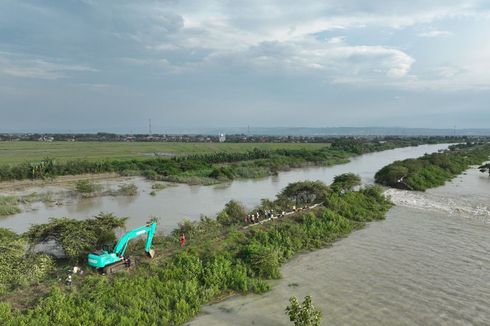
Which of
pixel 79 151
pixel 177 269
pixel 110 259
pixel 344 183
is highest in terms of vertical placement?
pixel 344 183

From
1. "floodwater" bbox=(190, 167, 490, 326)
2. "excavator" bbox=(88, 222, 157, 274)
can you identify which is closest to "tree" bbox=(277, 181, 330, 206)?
"floodwater" bbox=(190, 167, 490, 326)

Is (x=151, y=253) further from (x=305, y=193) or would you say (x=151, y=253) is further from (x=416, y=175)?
(x=416, y=175)

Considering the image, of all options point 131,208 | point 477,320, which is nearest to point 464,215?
point 477,320

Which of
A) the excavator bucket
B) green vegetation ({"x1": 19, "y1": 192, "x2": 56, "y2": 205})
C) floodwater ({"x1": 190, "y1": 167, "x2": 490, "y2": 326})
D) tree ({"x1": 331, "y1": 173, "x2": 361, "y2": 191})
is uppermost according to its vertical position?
tree ({"x1": 331, "y1": 173, "x2": 361, "y2": 191})

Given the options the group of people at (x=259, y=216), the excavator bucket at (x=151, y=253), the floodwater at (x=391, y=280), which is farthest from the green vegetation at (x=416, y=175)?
the excavator bucket at (x=151, y=253)

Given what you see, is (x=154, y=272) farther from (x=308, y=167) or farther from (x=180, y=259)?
(x=308, y=167)

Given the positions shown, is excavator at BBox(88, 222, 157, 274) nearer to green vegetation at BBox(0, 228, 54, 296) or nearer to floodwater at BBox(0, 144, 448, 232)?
green vegetation at BBox(0, 228, 54, 296)

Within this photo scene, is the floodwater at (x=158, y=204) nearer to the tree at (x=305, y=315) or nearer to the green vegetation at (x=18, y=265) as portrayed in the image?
the green vegetation at (x=18, y=265)

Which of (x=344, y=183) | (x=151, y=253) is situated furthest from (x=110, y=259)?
(x=344, y=183)
